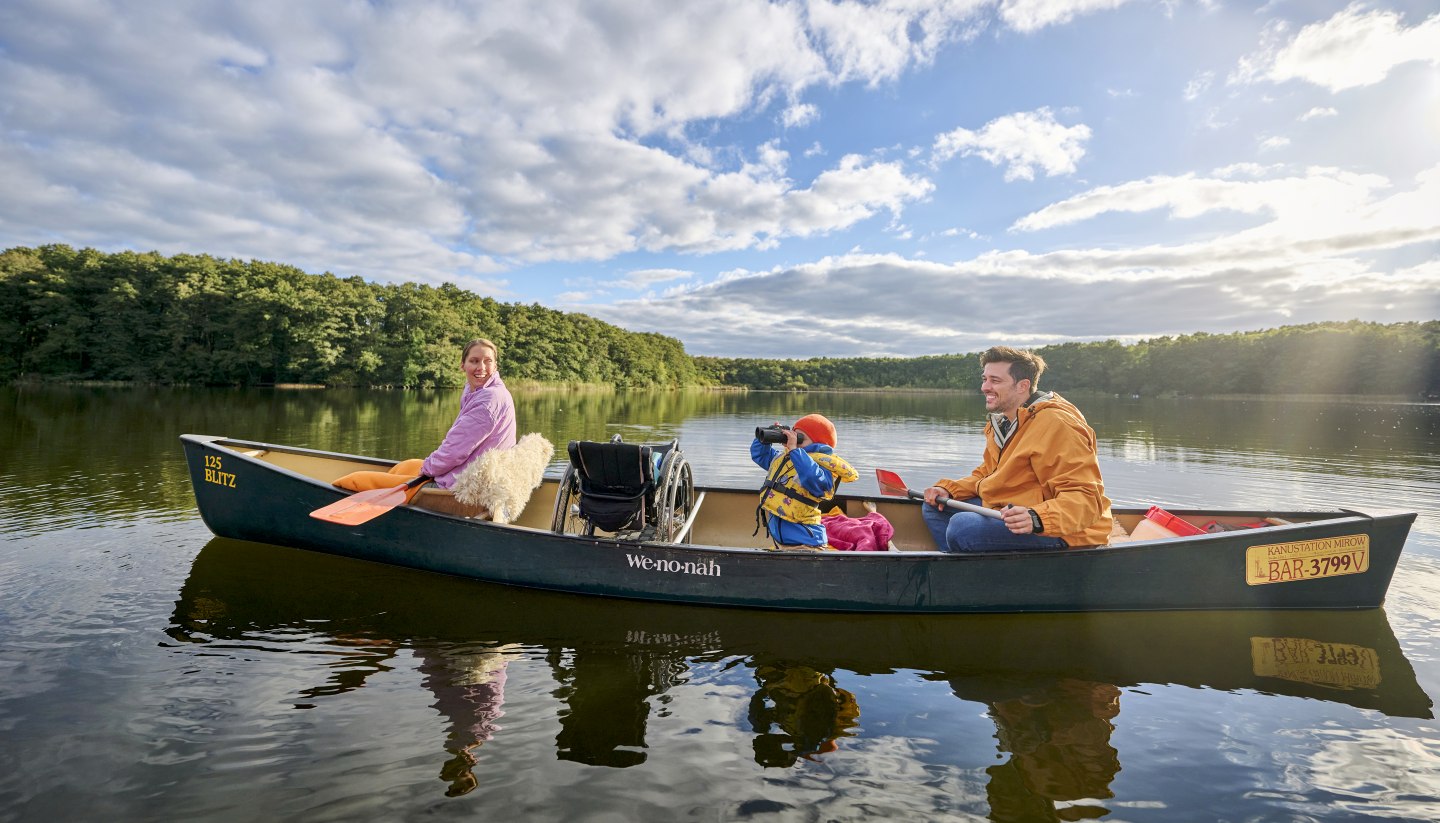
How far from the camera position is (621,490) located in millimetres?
5375

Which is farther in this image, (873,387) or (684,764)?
(873,387)

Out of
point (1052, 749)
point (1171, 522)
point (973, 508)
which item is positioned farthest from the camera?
point (1171, 522)

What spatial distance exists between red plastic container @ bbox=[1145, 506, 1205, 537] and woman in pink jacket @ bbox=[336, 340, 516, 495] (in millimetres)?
6180

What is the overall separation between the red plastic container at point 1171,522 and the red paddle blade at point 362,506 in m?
7.13

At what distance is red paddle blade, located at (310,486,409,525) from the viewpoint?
5148mm

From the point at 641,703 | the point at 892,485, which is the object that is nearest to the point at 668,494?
the point at 641,703

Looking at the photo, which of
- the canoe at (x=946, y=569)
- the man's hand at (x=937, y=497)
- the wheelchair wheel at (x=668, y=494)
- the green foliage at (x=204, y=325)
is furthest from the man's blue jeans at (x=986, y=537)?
the green foliage at (x=204, y=325)

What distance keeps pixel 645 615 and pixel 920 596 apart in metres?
2.31

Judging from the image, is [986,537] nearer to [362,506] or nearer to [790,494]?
[790,494]

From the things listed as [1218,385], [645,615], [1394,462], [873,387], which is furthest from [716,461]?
[873,387]

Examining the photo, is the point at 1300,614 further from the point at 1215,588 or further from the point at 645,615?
the point at 645,615

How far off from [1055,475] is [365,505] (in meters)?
5.74

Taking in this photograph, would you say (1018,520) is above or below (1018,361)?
below

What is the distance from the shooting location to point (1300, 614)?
5320 millimetres
